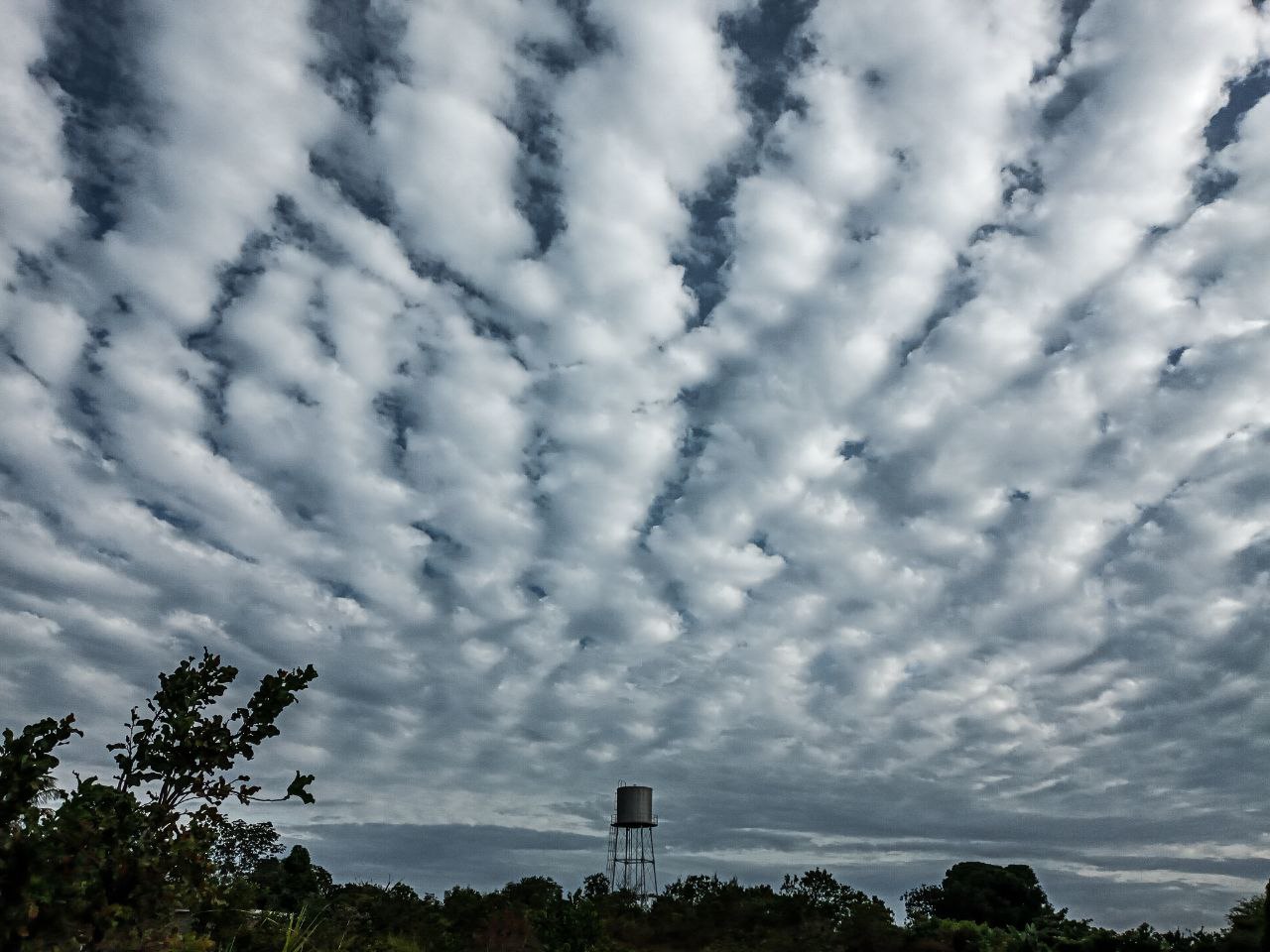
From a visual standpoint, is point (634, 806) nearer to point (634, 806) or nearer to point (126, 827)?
point (634, 806)

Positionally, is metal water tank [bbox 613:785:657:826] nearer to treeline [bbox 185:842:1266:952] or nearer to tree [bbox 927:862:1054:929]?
treeline [bbox 185:842:1266:952]

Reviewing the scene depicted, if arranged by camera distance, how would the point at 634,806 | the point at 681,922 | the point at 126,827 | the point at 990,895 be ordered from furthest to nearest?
the point at 634,806, the point at 990,895, the point at 681,922, the point at 126,827

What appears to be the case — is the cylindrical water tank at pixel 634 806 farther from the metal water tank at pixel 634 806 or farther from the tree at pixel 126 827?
the tree at pixel 126 827

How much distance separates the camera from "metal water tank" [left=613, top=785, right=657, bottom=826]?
61000mm

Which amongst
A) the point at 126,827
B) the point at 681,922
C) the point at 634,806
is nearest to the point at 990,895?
the point at 634,806

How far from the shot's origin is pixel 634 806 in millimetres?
61219

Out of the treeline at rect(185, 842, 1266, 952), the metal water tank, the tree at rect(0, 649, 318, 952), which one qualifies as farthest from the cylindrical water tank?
the tree at rect(0, 649, 318, 952)

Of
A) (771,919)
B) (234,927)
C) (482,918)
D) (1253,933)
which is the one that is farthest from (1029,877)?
(234,927)

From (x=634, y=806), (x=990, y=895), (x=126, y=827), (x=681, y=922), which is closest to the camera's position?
(x=126, y=827)

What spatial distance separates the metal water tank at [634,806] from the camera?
2402 inches

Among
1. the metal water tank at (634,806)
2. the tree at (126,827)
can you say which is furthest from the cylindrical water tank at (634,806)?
the tree at (126,827)

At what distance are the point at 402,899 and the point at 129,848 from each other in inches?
1394

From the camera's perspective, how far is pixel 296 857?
39.7m

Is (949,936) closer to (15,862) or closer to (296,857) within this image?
(296,857)
